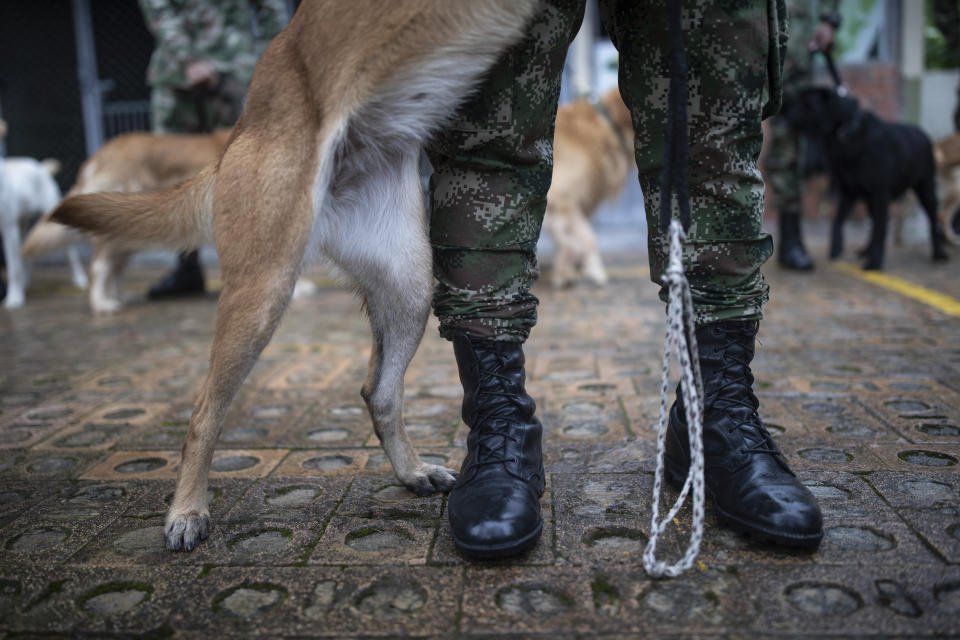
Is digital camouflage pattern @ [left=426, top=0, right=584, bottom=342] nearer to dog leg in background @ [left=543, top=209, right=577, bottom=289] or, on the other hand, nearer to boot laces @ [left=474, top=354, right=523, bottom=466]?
boot laces @ [left=474, top=354, right=523, bottom=466]

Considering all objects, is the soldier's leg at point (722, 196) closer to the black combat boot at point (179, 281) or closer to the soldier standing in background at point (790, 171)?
the soldier standing in background at point (790, 171)

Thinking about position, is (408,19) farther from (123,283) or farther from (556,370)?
(123,283)

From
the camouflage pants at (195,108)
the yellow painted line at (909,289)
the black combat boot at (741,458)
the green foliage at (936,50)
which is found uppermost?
the green foliage at (936,50)

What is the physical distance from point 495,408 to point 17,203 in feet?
16.1

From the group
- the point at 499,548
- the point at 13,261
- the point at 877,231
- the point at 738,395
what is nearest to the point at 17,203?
the point at 13,261

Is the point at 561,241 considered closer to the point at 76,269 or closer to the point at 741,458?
the point at 741,458

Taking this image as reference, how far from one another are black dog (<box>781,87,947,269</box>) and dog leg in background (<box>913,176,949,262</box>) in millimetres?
126

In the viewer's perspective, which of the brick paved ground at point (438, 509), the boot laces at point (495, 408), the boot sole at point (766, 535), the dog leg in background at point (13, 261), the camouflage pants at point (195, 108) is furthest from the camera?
the dog leg in background at point (13, 261)

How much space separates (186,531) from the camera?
1449 mm

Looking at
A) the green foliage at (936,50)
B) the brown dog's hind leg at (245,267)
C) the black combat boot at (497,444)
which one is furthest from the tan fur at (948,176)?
the brown dog's hind leg at (245,267)

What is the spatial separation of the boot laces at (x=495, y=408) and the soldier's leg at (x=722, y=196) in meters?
0.39

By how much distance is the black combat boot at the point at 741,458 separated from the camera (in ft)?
4.38

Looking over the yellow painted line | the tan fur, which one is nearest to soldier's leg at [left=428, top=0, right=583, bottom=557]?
the yellow painted line

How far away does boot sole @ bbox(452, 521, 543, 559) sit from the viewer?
1.32 m
